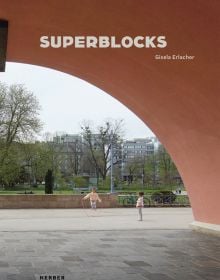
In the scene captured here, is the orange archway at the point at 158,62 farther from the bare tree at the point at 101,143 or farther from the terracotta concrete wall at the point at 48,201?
the bare tree at the point at 101,143

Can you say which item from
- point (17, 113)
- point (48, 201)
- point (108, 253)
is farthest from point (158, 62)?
point (17, 113)

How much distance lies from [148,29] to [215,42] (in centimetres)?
131

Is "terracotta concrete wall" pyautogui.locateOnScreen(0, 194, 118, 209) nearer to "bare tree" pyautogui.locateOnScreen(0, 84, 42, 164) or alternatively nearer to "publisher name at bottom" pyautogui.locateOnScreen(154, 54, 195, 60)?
"bare tree" pyautogui.locateOnScreen(0, 84, 42, 164)

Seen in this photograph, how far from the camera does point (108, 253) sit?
1064cm

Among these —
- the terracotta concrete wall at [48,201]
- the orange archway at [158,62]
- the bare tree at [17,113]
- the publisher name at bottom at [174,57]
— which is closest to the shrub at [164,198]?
the terracotta concrete wall at [48,201]

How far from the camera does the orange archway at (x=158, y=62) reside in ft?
29.6

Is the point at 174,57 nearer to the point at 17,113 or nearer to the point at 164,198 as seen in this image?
the point at 164,198

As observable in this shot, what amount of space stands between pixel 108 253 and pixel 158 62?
4302 mm

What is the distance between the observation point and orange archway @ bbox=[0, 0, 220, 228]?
9023 millimetres

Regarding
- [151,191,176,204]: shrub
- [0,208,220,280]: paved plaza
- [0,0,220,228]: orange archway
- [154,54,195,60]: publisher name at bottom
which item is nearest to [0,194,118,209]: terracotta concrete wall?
[151,191,176,204]: shrub

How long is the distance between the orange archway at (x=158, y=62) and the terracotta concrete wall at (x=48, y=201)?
15.2 m

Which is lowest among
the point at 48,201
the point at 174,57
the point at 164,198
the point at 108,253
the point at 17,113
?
the point at 108,253

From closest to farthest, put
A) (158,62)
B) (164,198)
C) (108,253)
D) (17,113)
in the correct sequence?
(108,253) → (158,62) → (164,198) → (17,113)

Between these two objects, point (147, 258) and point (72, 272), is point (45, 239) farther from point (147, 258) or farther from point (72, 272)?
point (72, 272)
